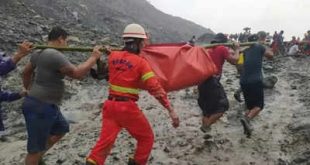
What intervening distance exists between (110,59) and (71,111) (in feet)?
13.4

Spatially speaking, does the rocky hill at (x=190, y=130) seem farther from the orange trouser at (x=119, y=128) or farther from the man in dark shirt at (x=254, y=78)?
the orange trouser at (x=119, y=128)

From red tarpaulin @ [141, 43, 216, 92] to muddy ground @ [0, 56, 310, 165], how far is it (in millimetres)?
1081

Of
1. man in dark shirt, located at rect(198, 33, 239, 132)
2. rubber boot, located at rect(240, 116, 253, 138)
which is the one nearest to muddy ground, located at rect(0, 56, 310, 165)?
rubber boot, located at rect(240, 116, 253, 138)

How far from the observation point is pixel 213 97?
7293 millimetres

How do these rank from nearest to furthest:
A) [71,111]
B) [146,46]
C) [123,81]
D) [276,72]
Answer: [123,81], [146,46], [71,111], [276,72]

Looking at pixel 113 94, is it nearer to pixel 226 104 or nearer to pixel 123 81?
pixel 123 81

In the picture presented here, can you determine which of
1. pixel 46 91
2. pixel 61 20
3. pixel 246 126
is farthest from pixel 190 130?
pixel 61 20

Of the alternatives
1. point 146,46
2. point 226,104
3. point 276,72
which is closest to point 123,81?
point 146,46

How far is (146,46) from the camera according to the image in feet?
20.5

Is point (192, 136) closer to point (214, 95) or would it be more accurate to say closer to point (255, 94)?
point (214, 95)

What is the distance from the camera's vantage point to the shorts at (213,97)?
23.9ft

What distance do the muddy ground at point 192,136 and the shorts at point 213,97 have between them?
1.53ft

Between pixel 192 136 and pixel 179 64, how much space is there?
1.61 m

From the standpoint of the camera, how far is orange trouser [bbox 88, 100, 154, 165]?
210 inches
